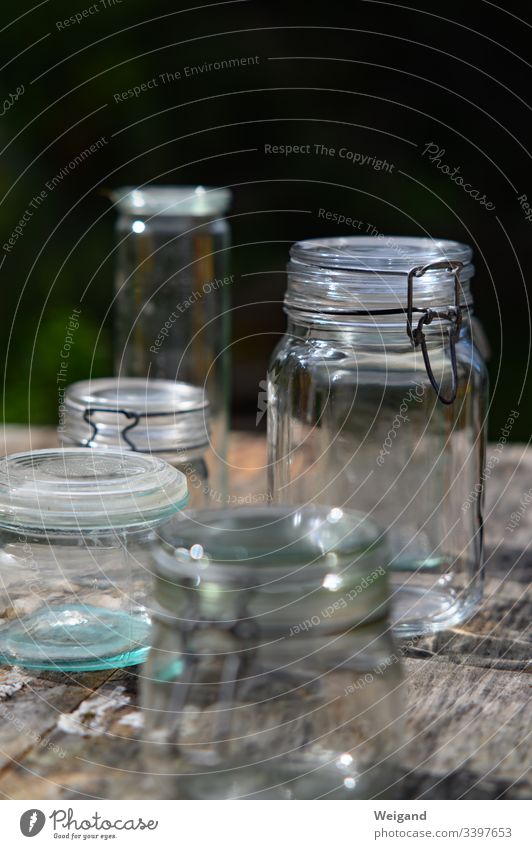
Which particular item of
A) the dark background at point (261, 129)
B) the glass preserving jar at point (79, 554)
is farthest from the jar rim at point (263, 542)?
the dark background at point (261, 129)

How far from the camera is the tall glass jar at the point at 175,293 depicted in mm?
1121

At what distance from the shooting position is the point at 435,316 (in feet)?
2.44

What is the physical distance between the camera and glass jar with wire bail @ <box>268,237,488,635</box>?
748 mm

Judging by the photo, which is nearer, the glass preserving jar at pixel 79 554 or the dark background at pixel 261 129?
the glass preserving jar at pixel 79 554

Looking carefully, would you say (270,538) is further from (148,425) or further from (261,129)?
(261,129)

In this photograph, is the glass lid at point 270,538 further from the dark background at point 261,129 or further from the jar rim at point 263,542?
the dark background at point 261,129

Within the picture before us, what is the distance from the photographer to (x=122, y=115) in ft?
6.98

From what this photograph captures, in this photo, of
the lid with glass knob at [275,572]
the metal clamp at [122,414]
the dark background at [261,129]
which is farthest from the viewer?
the dark background at [261,129]

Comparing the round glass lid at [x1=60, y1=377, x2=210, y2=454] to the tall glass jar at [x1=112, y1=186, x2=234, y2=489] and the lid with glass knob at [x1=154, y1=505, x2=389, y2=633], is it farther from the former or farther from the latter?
the lid with glass knob at [x1=154, y1=505, x2=389, y2=633]

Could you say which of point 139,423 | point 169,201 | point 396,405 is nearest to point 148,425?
point 139,423

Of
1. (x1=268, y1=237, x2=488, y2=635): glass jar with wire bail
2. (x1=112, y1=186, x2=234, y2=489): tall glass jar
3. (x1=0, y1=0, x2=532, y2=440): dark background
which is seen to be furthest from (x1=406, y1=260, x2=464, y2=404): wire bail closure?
(x1=0, y1=0, x2=532, y2=440): dark background

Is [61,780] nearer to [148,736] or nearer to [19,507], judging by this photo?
[148,736]

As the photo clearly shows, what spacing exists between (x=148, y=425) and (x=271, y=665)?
1.31 ft
